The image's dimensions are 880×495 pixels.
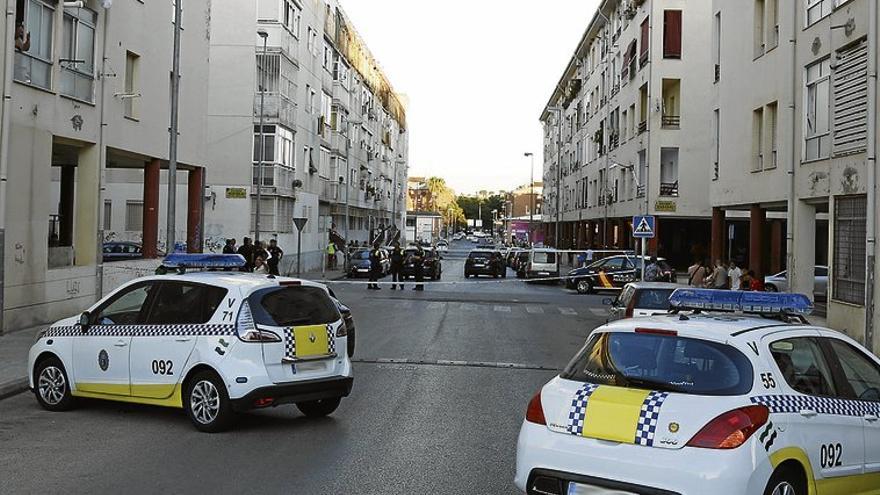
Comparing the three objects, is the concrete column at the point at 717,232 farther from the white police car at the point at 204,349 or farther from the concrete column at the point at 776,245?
the white police car at the point at 204,349

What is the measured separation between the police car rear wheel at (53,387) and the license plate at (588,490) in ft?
21.7

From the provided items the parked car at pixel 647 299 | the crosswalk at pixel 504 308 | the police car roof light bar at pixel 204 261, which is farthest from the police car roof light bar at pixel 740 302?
the crosswalk at pixel 504 308

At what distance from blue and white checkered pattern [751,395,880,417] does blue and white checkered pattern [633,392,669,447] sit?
560 millimetres

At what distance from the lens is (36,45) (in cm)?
1795

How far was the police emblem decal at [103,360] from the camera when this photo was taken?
9578 mm

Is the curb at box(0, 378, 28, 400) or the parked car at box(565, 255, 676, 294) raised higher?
the parked car at box(565, 255, 676, 294)

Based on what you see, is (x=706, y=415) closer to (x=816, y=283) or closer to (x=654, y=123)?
(x=816, y=283)

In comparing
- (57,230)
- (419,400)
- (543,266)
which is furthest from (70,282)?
(543,266)

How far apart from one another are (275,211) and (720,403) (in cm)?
3794

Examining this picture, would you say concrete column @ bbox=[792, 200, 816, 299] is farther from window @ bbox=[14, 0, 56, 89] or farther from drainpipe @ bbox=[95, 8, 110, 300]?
window @ bbox=[14, 0, 56, 89]

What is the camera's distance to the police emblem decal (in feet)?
31.4

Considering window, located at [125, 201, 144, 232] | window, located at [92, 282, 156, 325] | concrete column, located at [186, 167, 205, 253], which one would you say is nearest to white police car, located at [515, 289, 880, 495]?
window, located at [92, 282, 156, 325]

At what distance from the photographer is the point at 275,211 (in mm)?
41938

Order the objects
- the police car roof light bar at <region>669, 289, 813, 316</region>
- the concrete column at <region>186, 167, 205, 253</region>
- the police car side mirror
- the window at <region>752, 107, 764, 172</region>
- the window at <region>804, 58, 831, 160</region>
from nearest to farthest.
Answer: the police car roof light bar at <region>669, 289, 813, 316</region> → the police car side mirror → the window at <region>804, 58, 831, 160</region> → the window at <region>752, 107, 764, 172</region> → the concrete column at <region>186, 167, 205, 253</region>
